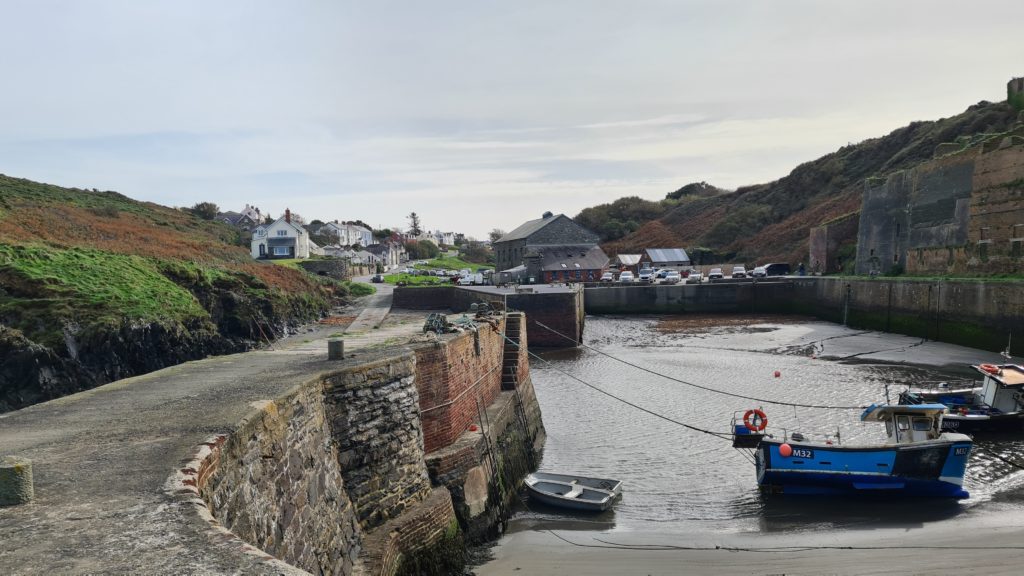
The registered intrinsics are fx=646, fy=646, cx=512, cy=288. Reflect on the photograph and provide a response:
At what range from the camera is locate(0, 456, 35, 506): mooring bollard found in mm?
5012

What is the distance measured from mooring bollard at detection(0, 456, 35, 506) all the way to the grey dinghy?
412 inches

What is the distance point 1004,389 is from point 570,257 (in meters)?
49.5

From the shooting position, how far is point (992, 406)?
733 inches

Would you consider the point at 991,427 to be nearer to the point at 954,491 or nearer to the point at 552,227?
the point at 954,491

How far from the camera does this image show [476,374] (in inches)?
574

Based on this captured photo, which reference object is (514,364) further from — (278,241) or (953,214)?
(278,241)

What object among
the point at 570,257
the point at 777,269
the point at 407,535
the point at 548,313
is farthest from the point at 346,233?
the point at 407,535

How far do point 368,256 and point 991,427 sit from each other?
7959 cm

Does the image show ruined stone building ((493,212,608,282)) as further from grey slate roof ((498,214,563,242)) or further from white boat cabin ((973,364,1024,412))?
white boat cabin ((973,364,1024,412))

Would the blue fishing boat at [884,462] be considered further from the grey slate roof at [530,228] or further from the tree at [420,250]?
the tree at [420,250]

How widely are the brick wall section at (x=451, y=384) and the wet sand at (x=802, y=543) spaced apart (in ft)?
7.87

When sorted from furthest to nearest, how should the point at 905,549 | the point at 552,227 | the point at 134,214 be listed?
the point at 552,227 → the point at 134,214 → the point at 905,549

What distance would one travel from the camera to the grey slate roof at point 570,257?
2574 inches

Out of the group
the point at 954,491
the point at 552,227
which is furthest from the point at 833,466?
the point at 552,227
